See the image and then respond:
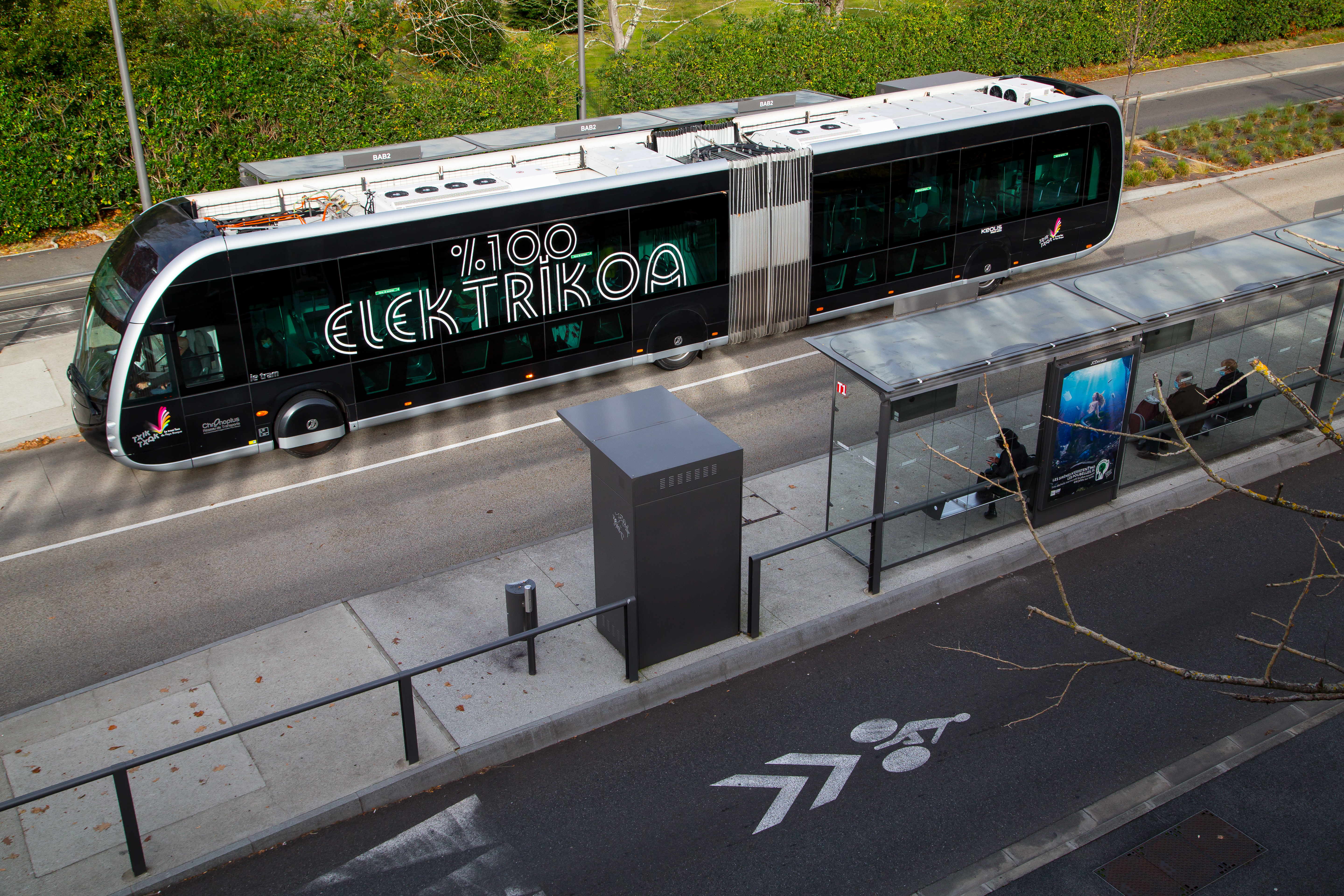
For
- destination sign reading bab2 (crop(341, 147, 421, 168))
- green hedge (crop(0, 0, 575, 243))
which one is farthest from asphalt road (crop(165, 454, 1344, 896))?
green hedge (crop(0, 0, 575, 243))

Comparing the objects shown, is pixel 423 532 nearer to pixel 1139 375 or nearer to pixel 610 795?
pixel 610 795

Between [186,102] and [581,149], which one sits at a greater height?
[581,149]

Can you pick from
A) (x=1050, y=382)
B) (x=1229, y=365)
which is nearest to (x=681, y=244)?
(x=1050, y=382)

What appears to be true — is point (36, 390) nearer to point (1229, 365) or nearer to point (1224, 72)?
point (1229, 365)

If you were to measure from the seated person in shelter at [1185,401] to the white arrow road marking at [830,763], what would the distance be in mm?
5442

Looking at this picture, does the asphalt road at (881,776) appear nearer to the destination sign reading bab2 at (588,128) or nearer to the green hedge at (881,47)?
the destination sign reading bab2 at (588,128)

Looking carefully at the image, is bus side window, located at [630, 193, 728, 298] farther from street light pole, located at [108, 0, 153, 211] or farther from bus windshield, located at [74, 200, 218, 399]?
street light pole, located at [108, 0, 153, 211]

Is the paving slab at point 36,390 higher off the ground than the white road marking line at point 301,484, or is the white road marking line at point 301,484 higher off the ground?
the paving slab at point 36,390

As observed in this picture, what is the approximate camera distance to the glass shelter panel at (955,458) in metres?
10.8

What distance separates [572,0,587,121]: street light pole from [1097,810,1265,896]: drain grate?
18228mm

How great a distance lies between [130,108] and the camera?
1869cm

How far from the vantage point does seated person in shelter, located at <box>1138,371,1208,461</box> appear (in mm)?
12250

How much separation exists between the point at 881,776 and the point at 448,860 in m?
3.26

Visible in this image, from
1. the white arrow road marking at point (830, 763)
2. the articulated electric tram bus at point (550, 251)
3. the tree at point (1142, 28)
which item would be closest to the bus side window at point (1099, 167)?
the articulated electric tram bus at point (550, 251)
